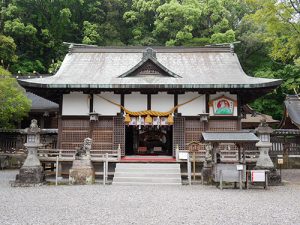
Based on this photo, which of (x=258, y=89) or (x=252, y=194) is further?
(x=258, y=89)

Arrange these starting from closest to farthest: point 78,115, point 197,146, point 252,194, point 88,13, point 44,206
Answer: point 44,206, point 252,194, point 197,146, point 78,115, point 88,13

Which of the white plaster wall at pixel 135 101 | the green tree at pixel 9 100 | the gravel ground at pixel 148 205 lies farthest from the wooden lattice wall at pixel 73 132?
the green tree at pixel 9 100

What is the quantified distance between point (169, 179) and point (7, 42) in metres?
21.9

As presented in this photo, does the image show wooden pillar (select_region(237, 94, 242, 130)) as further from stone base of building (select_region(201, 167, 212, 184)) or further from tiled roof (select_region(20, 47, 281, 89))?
stone base of building (select_region(201, 167, 212, 184))

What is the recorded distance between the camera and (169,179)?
14961 millimetres

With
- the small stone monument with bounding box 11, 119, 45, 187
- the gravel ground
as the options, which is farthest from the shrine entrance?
the gravel ground

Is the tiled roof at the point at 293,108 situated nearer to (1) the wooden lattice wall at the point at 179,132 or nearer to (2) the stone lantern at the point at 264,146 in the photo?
(2) the stone lantern at the point at 264,146

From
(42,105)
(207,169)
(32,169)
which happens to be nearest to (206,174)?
(207,169)

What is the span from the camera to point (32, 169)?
14680 mm

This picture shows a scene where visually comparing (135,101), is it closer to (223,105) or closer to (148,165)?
(148,165)

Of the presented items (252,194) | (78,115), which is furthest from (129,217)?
(78,115)

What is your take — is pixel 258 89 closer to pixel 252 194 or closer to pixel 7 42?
pixel 252 194

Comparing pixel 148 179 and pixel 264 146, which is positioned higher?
Result: pixel 264 146

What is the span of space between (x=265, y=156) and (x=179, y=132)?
471 cm
